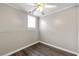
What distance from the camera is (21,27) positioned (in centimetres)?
149

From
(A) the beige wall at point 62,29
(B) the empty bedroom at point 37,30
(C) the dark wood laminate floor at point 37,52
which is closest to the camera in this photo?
(C) the dark wood laminate floor at point 37,52

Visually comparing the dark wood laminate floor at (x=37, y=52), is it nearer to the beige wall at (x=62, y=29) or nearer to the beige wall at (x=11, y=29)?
the beige wall at (x=11, y=29)

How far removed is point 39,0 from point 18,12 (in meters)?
1.05

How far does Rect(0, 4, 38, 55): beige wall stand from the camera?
3.61 ft

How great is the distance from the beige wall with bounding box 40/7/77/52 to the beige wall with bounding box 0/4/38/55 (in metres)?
0.48

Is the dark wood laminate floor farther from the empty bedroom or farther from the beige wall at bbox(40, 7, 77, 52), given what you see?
the beige wall at bbox(40, 7, 77, 52)

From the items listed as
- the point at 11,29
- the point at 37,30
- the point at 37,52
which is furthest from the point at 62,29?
the point at 11,29

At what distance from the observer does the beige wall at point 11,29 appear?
43.3 inches

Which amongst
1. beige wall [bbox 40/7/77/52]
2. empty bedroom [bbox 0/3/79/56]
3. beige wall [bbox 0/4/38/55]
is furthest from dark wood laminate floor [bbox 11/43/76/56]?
beige wall [bbox 40/7/77/52]

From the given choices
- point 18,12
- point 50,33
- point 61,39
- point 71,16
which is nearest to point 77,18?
point 71,16

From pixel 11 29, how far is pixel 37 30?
59 cm

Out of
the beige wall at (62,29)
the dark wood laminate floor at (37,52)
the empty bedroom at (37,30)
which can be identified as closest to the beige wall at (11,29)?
the empty bedroom at (37,30)

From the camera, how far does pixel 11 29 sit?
4.16 feet

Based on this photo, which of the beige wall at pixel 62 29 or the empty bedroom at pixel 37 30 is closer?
the empty bedroom at pixel 37 30
